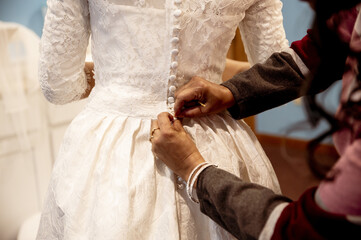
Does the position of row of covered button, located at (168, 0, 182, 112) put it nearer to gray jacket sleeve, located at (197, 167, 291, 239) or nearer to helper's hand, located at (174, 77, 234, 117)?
helper's hand, located at (174, 77, 234, 117)

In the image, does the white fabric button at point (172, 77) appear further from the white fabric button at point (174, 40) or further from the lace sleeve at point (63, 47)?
the lace sleeve at point (63, 47)

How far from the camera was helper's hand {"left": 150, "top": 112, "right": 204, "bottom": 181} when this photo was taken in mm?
627

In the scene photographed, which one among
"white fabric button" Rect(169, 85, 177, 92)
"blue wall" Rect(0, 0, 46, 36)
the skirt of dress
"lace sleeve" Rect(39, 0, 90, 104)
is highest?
"blue wall" Rect(0, 0, 46, 36)

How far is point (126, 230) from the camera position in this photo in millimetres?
631

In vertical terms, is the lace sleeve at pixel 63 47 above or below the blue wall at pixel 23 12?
below

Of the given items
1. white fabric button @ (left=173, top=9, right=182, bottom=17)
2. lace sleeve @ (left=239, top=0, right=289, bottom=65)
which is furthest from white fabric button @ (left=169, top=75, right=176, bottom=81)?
lace sleeve @ (left=239, top=0, right=289, bottom=65)

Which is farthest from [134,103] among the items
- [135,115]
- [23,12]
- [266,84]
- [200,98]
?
[23,12]

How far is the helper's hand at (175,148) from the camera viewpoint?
627 millimetres

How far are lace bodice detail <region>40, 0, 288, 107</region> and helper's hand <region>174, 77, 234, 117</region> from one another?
0.03 metres

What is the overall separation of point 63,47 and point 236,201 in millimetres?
439

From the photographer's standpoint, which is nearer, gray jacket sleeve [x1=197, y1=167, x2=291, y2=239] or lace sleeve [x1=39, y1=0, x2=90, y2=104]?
gray jacket sleeve [x1=197, y1=167, x2=291, y2=239]

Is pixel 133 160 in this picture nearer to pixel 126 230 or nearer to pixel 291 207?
pixel 126 230

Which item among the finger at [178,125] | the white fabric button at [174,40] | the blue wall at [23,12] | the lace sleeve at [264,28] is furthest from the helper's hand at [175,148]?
the blue wall at [23,12]

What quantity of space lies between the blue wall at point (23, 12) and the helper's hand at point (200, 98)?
134 cm
